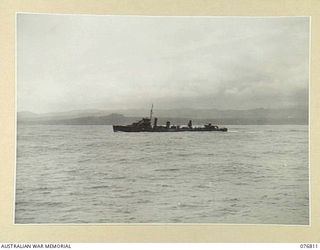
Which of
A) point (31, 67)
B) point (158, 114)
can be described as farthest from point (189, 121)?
point (31, 67)

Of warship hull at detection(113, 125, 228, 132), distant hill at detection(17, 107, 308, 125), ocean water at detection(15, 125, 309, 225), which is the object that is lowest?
ocean water at detection(15, 125, 309, 225)

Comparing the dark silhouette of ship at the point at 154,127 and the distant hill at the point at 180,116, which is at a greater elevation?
the distant hill at the point at 180,116

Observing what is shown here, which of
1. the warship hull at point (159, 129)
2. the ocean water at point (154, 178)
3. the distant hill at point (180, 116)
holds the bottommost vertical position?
the ocean water at point (154, 178)

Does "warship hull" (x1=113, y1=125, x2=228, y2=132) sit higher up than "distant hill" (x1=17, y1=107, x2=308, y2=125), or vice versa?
"distant hill" (x1=17, y1=107, x2=308, y2=125)

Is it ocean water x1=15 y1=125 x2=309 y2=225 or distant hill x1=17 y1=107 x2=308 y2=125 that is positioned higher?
distant hill x1=17 y1=107 x2=308 y2=125
